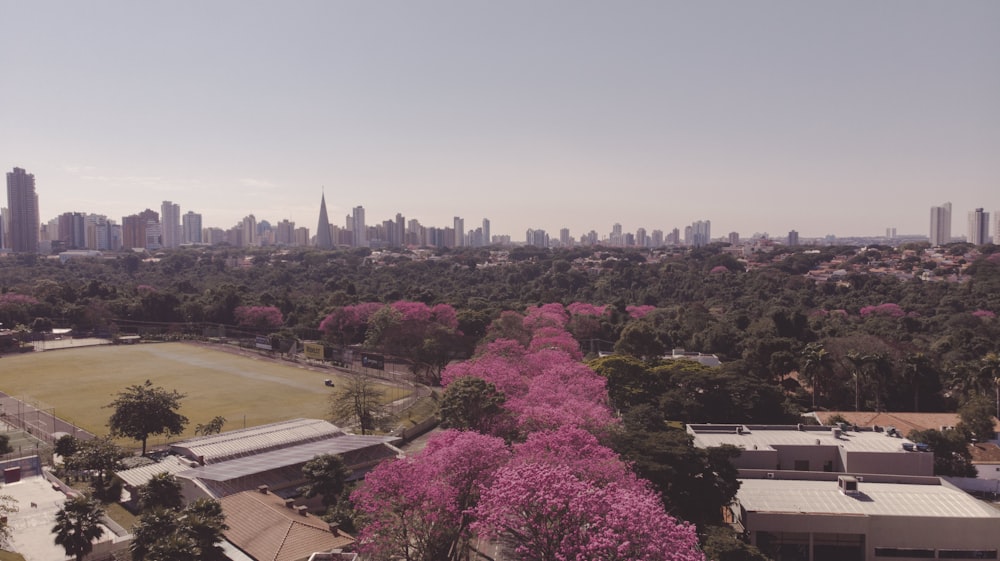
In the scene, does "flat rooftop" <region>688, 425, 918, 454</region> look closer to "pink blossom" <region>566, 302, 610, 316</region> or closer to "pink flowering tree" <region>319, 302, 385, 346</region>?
"pink blossom" <region>566, 302, 610, 316</region>

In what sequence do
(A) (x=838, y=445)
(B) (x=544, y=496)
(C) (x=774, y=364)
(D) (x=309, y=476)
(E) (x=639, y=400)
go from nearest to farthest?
(B) (x=544, y=496) → (D) (x=309, y=476) → (A) (x=838, y=445) → (E) (x=639, y=400) → (C) (x=774, y=364)

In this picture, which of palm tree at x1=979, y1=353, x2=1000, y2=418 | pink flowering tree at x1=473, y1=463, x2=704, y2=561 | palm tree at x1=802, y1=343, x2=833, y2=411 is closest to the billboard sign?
palm tree at x1=802, y1=343, x2=833, y2=411

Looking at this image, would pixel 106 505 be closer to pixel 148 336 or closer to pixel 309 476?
pixel 309 476

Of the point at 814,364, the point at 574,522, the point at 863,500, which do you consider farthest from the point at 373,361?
the point at 574,522

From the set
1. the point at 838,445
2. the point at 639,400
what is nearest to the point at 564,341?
the point at 639,400

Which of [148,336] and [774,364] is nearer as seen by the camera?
[774,364]

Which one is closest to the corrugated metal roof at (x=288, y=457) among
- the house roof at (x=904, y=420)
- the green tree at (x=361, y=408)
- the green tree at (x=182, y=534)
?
the green tree at (x=361, y=408)
